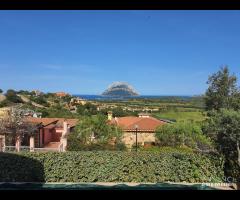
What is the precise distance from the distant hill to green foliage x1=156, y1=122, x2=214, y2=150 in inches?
127

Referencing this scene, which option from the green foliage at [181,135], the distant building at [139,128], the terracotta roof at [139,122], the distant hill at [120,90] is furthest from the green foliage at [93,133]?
the distant hill at [120,90]

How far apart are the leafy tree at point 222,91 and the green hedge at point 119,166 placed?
1.39 meters

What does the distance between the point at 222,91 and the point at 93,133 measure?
4.45 m

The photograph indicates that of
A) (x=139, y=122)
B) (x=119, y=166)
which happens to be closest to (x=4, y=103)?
(x=139, y=122)

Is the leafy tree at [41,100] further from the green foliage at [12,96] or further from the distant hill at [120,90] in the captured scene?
the distant hill at [120,90]

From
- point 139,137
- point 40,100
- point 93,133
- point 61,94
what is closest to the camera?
point 93,133

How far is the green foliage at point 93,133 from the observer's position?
12.3m

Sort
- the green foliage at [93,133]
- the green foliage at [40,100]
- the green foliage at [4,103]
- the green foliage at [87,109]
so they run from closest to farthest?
the green foliage at [93,133] → the green foliage at [87,109] → the green foliage at [4,103] → the green foliage at [40,100]

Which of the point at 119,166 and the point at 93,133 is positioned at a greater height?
the point at 93,133

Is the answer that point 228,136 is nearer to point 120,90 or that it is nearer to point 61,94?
point 120,90

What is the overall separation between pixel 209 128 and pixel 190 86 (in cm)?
121

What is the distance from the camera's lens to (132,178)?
10.1 metres

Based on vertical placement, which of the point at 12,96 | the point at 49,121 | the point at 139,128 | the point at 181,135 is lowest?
the point at 181,135

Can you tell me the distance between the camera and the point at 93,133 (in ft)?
42.5
